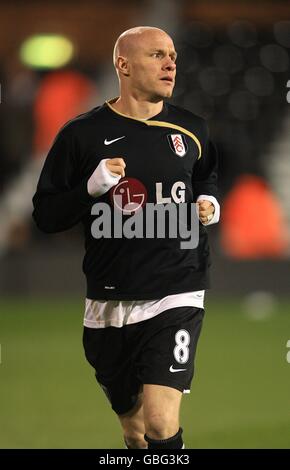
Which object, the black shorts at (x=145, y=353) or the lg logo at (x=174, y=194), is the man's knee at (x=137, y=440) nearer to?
the black shorts at (x=145, y=353)

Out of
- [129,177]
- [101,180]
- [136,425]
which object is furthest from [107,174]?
[136,425]

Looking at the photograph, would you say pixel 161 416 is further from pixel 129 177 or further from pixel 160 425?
pixel 129 177

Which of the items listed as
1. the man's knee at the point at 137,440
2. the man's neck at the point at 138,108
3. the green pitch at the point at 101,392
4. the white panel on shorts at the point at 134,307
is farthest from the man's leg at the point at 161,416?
the green pitch at the point at 101,392

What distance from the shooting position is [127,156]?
5758mm

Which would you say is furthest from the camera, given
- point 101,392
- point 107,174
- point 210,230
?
point 210,230

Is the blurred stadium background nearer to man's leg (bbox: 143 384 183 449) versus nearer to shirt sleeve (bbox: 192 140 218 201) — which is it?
man's leg (bbox: 143 384 183 449)

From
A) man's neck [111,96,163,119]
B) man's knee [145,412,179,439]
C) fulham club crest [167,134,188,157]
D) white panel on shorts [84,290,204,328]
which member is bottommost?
man's knee [145,412,179,439]

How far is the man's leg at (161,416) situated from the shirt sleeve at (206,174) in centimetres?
104

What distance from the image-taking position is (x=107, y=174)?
5.48m

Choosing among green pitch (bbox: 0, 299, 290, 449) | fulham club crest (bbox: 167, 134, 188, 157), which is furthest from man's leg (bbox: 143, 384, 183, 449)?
green pitch (bbox: 0, 299, 290, 449)

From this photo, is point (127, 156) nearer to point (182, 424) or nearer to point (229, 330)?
point (182, 424)

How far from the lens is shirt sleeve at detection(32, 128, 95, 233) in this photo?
5.76 meters

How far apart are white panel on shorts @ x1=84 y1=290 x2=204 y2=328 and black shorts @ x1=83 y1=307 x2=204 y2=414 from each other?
26 millimetres

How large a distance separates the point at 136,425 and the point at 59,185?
4.39ft
